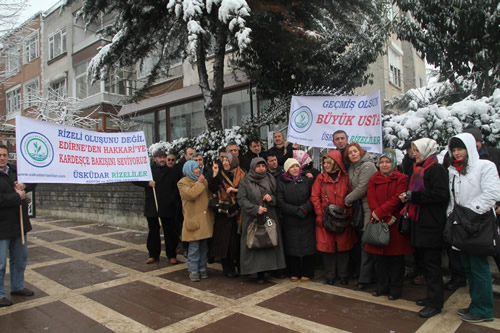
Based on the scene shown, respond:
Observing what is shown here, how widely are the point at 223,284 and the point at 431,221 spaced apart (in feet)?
9.00

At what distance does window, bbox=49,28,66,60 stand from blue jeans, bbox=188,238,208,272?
2159 centimetres

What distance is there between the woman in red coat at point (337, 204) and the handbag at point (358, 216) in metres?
0.19

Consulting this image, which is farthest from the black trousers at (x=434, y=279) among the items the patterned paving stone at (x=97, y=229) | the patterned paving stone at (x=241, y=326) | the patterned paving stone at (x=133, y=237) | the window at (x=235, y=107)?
the window at (x=235, y=107)

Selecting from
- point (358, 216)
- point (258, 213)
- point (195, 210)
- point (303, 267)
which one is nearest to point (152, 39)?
point (195, 210)

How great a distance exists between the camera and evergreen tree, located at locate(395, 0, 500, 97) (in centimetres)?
726

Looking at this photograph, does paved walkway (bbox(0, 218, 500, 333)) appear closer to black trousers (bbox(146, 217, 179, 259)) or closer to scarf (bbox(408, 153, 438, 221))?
black trousers (bbox(146, 217, 179, 259))

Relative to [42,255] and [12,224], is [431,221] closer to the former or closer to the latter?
[12,224]

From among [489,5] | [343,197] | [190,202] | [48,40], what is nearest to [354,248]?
[343,197]

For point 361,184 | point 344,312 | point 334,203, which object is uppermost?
point 361,184

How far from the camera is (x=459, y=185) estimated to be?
12.1 ft

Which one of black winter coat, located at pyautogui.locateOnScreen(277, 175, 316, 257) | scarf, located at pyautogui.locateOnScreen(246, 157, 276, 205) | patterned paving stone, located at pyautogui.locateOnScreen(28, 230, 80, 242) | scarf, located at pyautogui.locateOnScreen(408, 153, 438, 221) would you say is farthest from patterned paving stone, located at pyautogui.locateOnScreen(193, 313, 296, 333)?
patterned paving stone, located at pyautogui.locateOnScreen(28, 230, 80, 242)

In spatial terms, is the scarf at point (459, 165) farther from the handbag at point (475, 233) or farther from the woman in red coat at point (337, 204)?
the woman in red coat at point (337, 204)

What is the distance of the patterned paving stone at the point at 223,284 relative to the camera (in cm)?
475

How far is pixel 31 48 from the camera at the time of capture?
25828 mm
